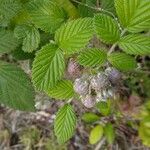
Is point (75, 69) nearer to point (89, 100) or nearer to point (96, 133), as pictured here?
point (89, 100)

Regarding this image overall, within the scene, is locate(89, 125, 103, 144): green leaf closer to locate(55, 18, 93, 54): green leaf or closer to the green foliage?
the green foliage

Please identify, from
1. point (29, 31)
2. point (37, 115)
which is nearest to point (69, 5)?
point (29, 31)

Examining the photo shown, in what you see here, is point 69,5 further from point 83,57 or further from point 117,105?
point 117,105

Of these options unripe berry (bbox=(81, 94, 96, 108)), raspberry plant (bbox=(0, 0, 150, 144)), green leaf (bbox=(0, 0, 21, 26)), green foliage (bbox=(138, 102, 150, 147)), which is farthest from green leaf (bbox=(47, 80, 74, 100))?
green foliage (bbox=(138, 102, 150, 147))

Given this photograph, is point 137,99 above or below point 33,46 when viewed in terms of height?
below

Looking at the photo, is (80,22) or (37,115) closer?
(80,22)

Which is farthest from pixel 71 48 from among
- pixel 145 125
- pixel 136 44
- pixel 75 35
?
pixel 145 125

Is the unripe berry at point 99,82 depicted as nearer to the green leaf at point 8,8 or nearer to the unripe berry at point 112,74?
the unripe berry at point 112,74
